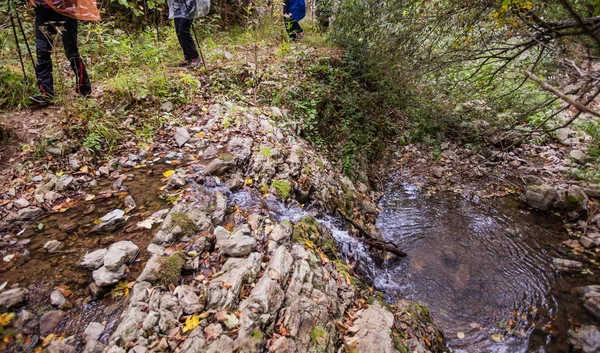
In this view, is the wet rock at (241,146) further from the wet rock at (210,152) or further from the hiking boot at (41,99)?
the hiking boot at (41,99)

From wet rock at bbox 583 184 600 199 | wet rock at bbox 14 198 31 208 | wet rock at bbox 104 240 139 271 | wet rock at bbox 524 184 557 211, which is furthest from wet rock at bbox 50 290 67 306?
wet rock at bbox 583 184 600 199

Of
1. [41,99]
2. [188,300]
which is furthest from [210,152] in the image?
[41,99]

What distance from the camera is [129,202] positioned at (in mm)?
3270

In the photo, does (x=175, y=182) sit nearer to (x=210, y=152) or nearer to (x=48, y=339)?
(x=210, y=152)

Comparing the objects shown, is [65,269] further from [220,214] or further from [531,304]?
[531,304]

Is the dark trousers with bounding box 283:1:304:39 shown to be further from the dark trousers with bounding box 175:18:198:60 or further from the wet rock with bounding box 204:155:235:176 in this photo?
the wet rock with bounding box 204:155:235:176

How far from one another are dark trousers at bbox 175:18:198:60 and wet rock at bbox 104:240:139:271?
14.6ft

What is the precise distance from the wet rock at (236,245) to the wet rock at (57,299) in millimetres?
1230

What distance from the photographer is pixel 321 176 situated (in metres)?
4.85

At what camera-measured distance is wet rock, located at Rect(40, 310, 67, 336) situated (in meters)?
2.11

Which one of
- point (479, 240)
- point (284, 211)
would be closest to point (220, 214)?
point (284, 211)

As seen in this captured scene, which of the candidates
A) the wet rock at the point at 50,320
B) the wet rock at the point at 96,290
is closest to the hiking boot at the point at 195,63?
the wet rock at the point at 96,290

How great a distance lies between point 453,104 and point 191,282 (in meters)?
7.15

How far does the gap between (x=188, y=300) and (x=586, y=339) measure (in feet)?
15.0
